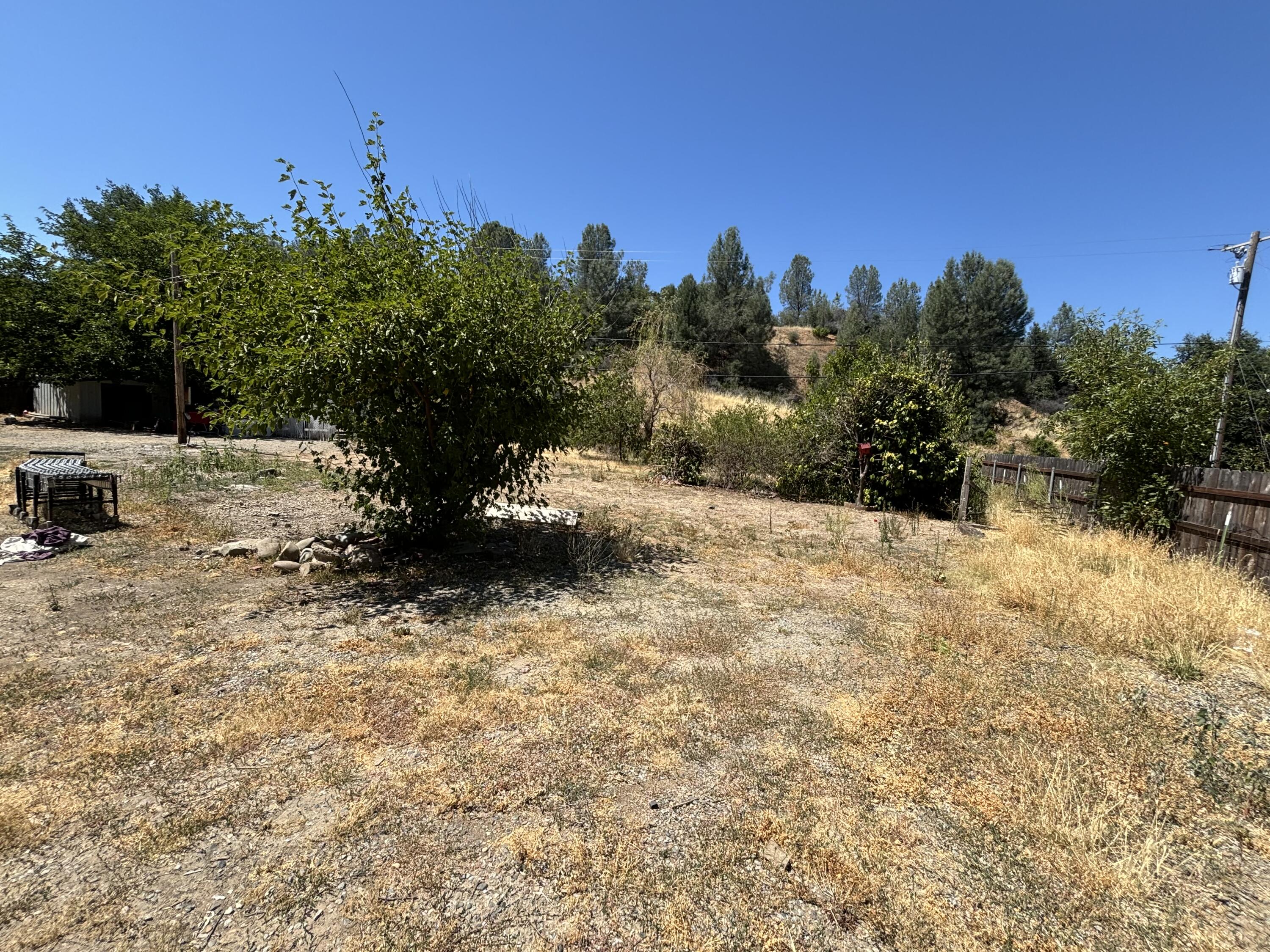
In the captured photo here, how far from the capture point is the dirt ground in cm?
195

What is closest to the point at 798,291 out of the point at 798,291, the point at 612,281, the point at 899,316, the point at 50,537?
the point at 798,291

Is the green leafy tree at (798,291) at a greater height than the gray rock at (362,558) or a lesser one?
greater

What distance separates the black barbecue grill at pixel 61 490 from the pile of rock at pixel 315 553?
7.18 ft

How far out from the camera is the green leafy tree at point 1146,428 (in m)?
7.32

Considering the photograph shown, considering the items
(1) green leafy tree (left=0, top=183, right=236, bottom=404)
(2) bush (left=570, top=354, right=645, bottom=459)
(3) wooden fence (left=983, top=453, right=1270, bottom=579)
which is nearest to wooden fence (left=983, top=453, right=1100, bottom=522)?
(3) wooden fence (left=983, top=453, right=1270, bottom=579)

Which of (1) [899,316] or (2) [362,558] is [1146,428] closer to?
(2) [362,558]

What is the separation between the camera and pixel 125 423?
929 inches

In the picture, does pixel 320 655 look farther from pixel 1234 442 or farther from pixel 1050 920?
pixel 1234 442

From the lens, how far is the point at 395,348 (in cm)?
507

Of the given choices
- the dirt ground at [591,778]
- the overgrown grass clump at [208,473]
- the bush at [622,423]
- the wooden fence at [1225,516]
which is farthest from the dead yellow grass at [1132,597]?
the overgrown grass clump at [208,473]

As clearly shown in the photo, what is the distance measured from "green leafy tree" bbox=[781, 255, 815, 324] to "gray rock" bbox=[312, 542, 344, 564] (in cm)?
6953

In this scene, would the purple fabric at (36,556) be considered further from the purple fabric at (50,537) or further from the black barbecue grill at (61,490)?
the black barbecue grill at (61,490)

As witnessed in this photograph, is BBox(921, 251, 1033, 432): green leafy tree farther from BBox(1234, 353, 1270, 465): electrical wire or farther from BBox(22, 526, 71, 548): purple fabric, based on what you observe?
BBox(22, 526, 71, 548): purple fabric

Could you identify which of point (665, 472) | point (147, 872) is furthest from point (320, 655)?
point (665, 472)
